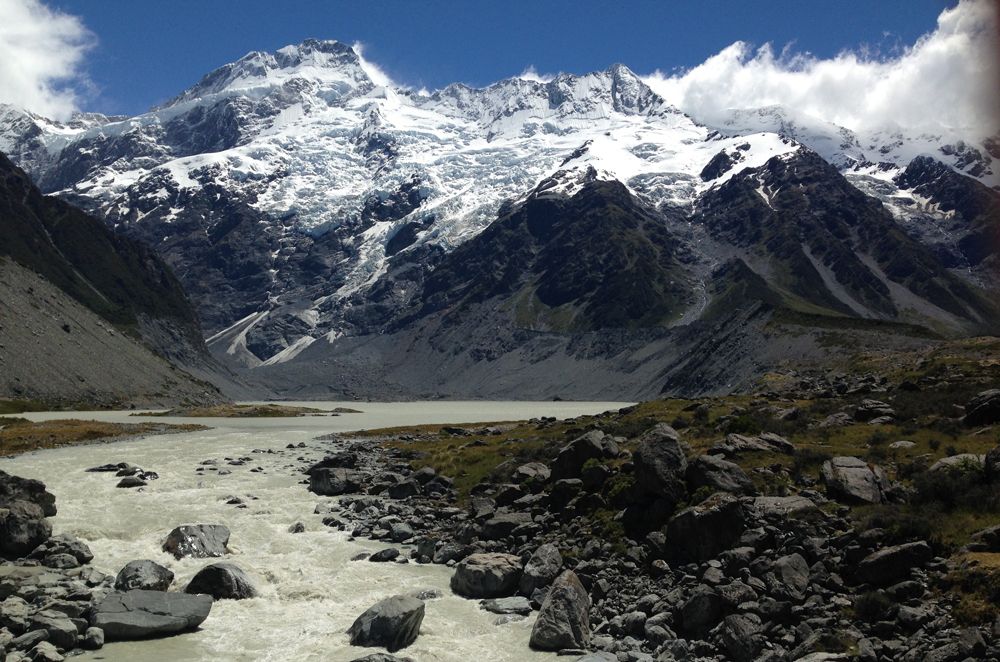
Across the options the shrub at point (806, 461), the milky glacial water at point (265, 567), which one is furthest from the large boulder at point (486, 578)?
the shrub at point (806, 461)

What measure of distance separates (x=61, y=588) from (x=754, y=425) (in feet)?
118

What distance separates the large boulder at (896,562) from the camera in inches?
1027

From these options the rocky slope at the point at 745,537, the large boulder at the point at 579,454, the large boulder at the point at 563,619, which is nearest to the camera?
the rocky slope at the point at 745,537

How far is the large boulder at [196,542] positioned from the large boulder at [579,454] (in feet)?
57.4

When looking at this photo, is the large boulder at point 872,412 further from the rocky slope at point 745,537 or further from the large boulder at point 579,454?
the large boulder at point 579,454

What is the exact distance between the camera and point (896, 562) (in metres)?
26.2

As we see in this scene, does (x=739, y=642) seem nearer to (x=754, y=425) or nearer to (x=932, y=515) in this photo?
(x=932, y=515)

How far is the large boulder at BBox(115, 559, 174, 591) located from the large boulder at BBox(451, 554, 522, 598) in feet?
39.1

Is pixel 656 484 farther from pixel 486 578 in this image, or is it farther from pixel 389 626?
pixel 389 626

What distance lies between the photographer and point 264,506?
164 feet

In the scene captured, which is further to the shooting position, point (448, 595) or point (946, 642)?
point (448, 595)

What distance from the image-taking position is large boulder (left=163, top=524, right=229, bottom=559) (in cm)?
3838

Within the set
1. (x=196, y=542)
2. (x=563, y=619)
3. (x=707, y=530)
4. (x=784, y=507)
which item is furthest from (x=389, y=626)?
(x=784, y=507)

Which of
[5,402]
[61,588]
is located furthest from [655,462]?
[5,402]
